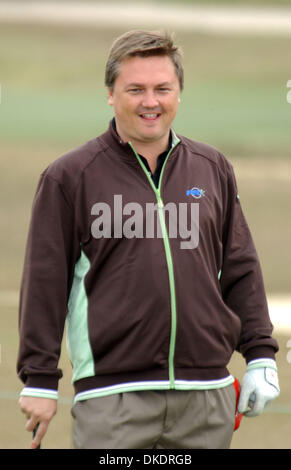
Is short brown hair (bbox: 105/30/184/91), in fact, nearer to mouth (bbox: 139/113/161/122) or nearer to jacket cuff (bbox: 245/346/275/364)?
mouth (bbox: 139/113/161/122)

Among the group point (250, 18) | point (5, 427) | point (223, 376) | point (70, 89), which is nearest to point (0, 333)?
point (5, 427)

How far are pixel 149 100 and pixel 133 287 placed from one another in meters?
0.42

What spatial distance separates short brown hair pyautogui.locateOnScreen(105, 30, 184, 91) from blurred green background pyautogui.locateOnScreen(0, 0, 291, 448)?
9.50 feet

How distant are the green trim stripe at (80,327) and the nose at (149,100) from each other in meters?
0.36

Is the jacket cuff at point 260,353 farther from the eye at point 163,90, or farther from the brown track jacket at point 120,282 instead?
the eye at point 163,90

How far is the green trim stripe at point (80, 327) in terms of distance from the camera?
2121 millimetres

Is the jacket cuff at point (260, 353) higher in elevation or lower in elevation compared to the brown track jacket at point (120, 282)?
lower

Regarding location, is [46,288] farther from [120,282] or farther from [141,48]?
[141,48]

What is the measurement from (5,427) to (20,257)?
166 centimetres

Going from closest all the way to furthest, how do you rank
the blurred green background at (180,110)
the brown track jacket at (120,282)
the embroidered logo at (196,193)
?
the brown track jacket at (120,282) < the embroidered logo at (196,193) < the blurred green background at (180,110)

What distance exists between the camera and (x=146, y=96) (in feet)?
7.09

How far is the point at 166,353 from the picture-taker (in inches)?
82.7

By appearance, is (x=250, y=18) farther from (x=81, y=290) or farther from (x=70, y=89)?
(x=81, y=290)

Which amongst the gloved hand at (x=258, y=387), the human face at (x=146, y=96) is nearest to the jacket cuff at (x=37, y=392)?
the gloved hand at (x=258, y=387)
